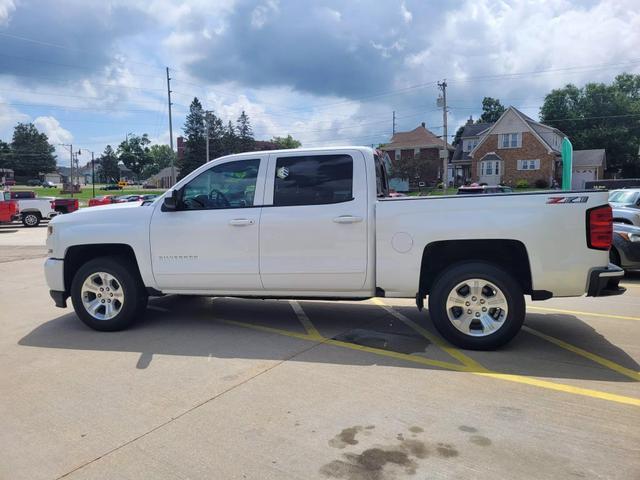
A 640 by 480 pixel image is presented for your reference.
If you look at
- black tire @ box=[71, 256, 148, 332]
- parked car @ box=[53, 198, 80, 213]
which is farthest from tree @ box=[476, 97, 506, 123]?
black tire @ box=[71, 256, 148, 332]

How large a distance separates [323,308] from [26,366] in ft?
11.7

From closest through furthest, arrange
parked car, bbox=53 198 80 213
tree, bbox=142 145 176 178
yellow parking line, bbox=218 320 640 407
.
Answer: yellow parking line, bbox=218 320 640 407 → parked car, bbox=53 198 80 213 → tree, bbox=142 145 176 178

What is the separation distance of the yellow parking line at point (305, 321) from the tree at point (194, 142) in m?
63.4

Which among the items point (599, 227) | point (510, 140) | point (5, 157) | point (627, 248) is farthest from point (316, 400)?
point (5, 157)

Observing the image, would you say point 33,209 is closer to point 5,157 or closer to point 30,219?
point 30,219

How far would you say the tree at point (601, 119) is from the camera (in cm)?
6775

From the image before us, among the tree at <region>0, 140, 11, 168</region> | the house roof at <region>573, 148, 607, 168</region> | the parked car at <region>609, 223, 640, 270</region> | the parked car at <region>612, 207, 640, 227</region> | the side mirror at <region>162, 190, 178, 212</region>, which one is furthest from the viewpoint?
the tree at <region>0, 140, 11, 168</region>

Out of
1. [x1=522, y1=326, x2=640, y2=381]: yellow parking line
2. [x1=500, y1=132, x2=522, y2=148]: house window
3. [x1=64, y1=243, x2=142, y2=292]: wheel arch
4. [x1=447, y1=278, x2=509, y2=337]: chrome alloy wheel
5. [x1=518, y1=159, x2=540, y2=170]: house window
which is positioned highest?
[x1=500, y1=132, x2=522, y2=148]: house window

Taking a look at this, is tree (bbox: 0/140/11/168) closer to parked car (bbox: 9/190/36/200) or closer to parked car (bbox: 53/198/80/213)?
parked car (bbox: 9/190/36/200)

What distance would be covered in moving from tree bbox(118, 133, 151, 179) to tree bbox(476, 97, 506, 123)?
349ft

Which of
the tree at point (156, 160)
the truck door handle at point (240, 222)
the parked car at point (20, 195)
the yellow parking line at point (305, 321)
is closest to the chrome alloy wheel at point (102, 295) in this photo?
the truck door handle at point (240, 222)

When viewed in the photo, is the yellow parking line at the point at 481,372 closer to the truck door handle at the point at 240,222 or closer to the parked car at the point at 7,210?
the truck door handle at the point at 240,222

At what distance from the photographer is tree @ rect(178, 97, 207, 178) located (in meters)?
77.1

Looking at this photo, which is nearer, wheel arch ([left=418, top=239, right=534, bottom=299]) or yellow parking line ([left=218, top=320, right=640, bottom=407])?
yellow parking line ([left=218, top=320, right=640, bottom=407])
